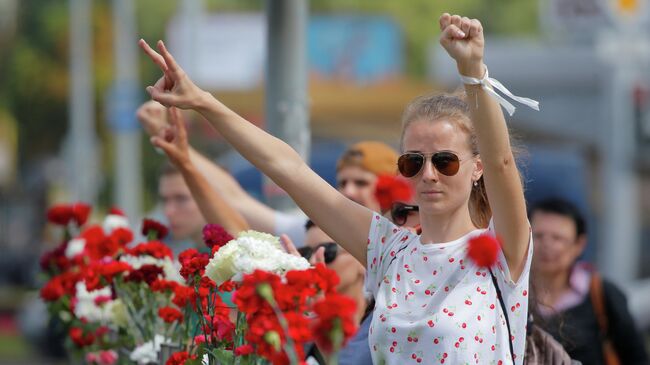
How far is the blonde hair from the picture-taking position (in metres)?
3.58

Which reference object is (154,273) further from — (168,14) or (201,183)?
(168,14)

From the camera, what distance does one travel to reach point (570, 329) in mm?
5059

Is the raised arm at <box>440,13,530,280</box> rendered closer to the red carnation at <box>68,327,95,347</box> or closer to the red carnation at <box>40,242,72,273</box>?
the red carnation at <box>68,327,95,347</box>

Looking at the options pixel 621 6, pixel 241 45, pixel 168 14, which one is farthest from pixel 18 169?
pixel 621 6

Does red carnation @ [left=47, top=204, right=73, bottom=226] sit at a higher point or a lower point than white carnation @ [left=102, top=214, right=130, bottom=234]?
lower

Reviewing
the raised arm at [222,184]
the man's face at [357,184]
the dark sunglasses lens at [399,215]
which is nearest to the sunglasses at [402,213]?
the dark sunglasses lens at [399,215]

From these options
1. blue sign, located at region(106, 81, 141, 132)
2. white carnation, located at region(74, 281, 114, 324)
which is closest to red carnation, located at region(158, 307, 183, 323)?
white carnation, located at region(74, 281, 114, 324)

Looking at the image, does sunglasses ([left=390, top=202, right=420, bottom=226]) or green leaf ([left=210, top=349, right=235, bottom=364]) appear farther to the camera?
sunglasses ([left=390, top=202, right=420, bottom=226])

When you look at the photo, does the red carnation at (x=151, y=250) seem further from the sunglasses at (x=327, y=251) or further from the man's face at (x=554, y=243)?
the man's face at (x=554, y=243)

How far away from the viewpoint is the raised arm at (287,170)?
11.9 ft

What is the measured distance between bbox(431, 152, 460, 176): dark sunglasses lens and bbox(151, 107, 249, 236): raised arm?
1.42 m

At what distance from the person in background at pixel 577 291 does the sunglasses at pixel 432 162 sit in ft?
6.48

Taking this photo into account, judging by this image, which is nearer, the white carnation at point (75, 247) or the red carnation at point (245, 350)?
the red carnation at point (245, 350)

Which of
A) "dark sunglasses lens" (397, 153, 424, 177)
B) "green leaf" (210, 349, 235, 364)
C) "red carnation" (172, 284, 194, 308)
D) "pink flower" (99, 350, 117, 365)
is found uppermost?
"dark sunglasses lens" (397, 153, 424, 177)
